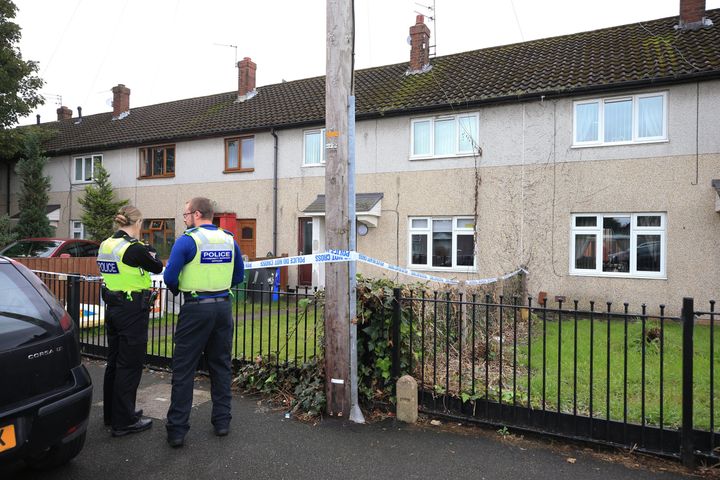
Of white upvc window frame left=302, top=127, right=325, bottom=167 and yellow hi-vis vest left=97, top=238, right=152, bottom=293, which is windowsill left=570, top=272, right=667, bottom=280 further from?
yellow hi-vis vest left=97, top=238, right=152, bottom=293

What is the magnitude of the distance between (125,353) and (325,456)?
188 centimetres

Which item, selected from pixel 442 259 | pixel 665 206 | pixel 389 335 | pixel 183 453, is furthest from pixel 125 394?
pixel 665 206

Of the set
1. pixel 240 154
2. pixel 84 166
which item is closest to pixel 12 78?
pixel 84 166

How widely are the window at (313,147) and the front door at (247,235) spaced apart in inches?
107

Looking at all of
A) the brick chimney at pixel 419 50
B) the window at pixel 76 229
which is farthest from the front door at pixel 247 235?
the window at pixel 76 229

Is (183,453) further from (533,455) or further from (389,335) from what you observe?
(533,455)

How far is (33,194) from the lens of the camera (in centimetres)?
1883

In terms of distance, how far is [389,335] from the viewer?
16.0 feet

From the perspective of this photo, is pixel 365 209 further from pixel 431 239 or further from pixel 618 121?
pixel 618 121

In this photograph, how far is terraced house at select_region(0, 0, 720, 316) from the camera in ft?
34.5

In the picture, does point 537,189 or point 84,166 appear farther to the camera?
point 84,166

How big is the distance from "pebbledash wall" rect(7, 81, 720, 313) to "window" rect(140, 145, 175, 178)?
9.90 ft

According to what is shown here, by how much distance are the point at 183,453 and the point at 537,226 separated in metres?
9.75

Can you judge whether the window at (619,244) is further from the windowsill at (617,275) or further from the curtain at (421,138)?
the curtain at (421,138)
